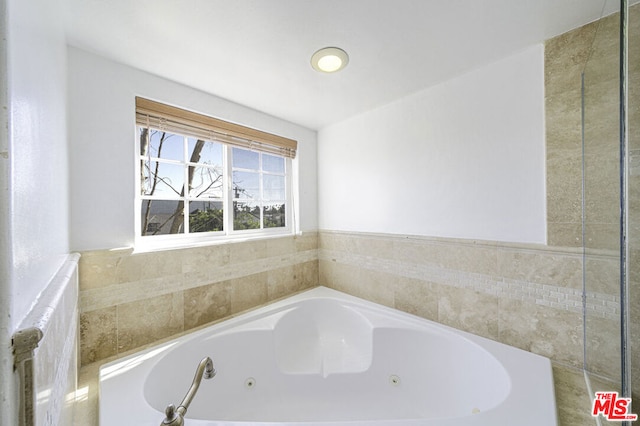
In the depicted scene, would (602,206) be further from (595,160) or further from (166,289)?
(166,289)

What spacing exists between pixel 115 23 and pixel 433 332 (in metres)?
2.42

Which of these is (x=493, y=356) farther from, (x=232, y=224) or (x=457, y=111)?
(x=232, y=224)

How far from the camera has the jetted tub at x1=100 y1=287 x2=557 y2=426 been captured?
46.5 inches

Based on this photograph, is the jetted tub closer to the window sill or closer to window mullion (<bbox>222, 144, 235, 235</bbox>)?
the window sill

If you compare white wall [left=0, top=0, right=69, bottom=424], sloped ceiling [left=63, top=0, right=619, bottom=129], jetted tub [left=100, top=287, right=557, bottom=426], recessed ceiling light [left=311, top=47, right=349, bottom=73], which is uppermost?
sloped ceiling [left=63, top=0, right=619, bottom=129]

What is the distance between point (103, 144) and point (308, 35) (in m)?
1.27

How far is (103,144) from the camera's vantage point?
1326 millimetres

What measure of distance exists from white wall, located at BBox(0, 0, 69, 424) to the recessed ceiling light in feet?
3.51

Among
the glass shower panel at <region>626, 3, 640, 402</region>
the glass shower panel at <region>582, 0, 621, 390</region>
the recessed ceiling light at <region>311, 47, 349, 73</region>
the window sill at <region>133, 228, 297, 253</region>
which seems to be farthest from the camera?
the window sill at <region>133, 228, 297, 253</region>

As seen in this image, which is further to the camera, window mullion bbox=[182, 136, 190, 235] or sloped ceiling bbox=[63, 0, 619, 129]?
window mullion bbox=[182, 136, 190, 235]

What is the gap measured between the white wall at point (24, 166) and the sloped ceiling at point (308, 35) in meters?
0.40

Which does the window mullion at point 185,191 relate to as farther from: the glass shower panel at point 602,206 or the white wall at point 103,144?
the glass shower panel at point 602,206

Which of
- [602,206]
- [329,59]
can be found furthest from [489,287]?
[329,59]

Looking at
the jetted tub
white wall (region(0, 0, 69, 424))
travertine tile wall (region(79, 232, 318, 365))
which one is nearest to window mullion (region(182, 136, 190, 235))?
travertine tile wall (region(79, 232, 318, 365))
